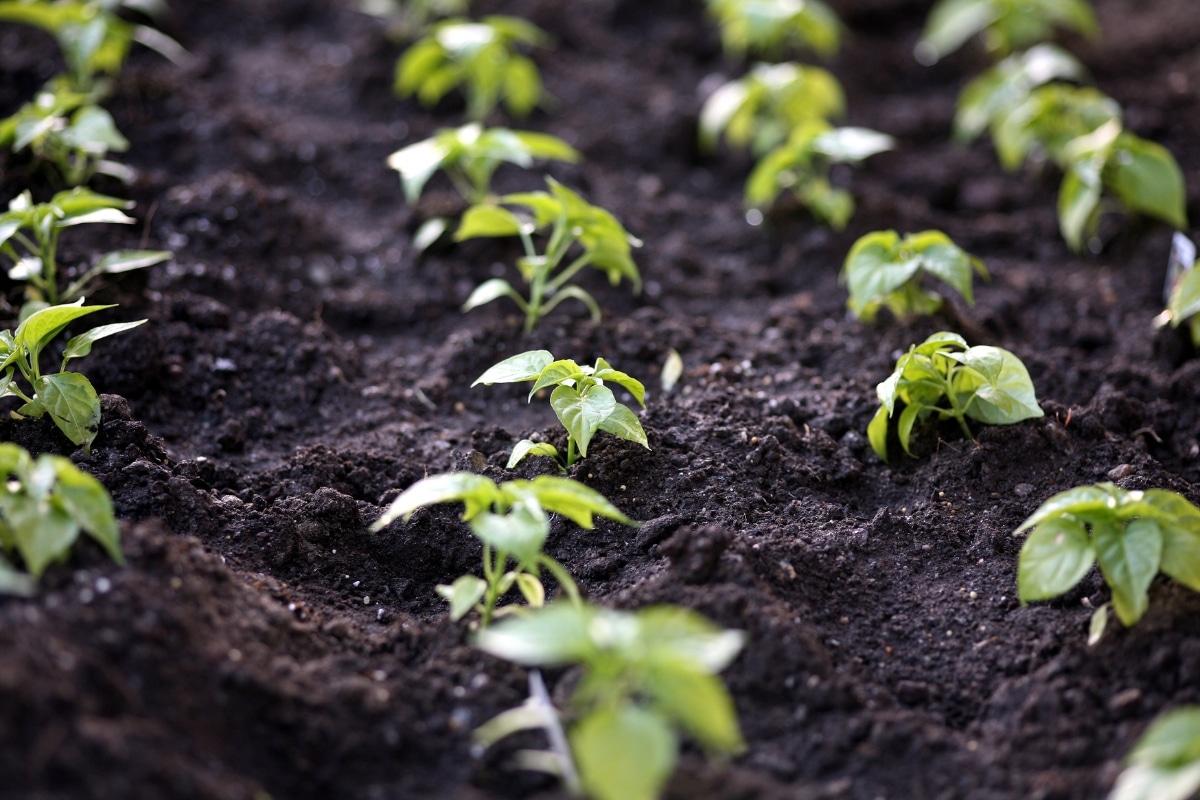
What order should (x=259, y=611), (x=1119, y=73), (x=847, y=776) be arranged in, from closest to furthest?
1. (x=847, y=776)
2. (x=259, y=611)
3. (x=1119, y=73)

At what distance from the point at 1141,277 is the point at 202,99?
132 inches

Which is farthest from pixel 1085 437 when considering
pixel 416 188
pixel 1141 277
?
pixel 416 188

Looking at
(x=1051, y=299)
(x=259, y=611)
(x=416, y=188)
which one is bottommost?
(x=1051, y=299)

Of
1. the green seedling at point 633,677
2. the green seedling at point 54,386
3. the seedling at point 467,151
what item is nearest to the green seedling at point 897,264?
the seedling at point 467,151

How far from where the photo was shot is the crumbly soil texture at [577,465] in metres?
1.68

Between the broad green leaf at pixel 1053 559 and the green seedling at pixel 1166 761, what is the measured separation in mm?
366

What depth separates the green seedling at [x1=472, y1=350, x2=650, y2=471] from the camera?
2.17 m

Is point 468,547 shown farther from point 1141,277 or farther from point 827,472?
point 1141,277

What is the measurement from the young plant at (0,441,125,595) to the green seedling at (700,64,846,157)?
262 centimetres

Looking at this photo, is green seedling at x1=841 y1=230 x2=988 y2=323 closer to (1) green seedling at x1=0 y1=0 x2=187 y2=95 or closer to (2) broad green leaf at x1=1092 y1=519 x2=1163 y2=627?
(2) broad green leaf at x1=1092 y1=519 x2=1163 y2=627

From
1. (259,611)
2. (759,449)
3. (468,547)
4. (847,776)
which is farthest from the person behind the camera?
(759,449)

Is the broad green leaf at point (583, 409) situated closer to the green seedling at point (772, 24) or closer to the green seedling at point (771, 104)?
the green seedling at point (771, 104)

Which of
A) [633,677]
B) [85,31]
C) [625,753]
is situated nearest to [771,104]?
[85,31]

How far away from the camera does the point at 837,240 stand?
3492 mm
